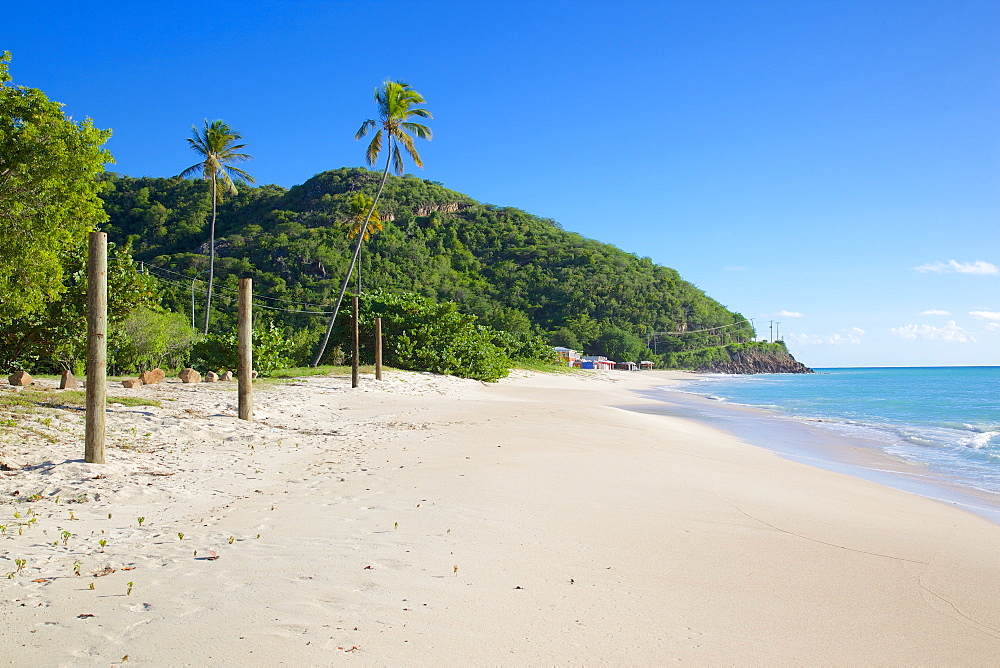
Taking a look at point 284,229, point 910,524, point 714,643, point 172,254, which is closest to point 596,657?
point 714,643

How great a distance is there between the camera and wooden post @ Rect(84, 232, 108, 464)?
22.1 ft

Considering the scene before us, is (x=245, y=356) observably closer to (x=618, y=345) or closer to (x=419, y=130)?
→ (x=419, y=130)

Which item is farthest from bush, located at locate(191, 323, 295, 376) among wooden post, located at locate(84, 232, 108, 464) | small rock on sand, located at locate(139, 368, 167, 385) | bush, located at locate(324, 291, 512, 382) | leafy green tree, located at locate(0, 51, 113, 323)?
wooden post, located at locate(84, 232, 108, 464)

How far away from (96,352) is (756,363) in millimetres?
129419

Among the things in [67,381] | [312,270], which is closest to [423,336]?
[67,381]

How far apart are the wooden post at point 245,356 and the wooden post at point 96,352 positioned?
355 cm

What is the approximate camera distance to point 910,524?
590 cm

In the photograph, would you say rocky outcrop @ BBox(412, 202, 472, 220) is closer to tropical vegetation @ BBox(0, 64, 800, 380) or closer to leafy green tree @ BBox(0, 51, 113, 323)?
tropical vegetation @ BBox(0, 64, 800, 380)

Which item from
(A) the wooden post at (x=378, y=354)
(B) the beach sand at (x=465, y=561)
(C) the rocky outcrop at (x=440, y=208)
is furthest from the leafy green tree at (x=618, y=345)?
(B) the beach sand at (x=465, y=561)

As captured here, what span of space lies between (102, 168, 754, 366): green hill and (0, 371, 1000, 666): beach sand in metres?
25.8

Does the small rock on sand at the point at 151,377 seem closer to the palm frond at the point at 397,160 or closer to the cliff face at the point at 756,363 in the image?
the palm frond at the point at 397,160

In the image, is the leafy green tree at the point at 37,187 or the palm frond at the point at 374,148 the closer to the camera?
the leafy green tree at the point at 37,187

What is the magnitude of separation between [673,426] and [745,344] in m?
118

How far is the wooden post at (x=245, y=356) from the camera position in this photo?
10791 millimetres
